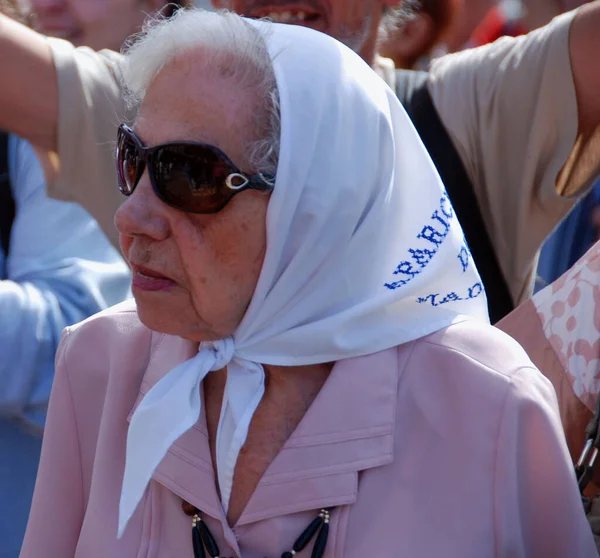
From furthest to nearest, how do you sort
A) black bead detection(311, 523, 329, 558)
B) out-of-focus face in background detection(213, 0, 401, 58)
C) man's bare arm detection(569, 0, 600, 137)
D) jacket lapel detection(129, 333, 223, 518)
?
1. out-of-focus face in background detection(213, 0, 401, 58)
2. man's bare arm detection(569, 0, 600, 137)
3. jacket lapel detection(129, 333, 223, 518)
4. black bead detection(311, 523, 329, 558)

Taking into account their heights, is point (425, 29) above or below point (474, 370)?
below

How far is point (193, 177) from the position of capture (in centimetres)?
174

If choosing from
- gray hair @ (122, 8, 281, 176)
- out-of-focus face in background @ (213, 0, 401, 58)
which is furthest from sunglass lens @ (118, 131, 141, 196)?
out-of-focus face in background @ (213, 0, 401, 58)

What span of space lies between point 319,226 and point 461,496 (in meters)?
0.54

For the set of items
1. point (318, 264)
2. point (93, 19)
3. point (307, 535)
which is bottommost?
point (93, 19)

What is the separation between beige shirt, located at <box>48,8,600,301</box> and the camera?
8.54 feet

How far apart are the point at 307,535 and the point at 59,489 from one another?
23.2 inches

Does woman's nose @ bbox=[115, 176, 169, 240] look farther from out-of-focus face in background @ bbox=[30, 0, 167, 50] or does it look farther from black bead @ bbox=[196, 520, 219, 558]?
out-of-focus face in background @ bbox=[30, 0, 167, 50]

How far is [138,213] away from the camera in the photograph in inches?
70.0

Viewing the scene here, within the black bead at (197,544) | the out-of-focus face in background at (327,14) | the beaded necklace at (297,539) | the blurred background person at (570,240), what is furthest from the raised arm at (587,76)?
the black bead at (197,544)

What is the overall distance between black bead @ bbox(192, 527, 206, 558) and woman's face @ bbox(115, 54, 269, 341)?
0.36m

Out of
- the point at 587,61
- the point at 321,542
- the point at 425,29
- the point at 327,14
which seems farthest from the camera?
the point at 425,29

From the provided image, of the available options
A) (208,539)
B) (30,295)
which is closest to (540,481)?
(208,539)

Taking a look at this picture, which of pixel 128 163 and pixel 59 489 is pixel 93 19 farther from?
pixel 59 489
